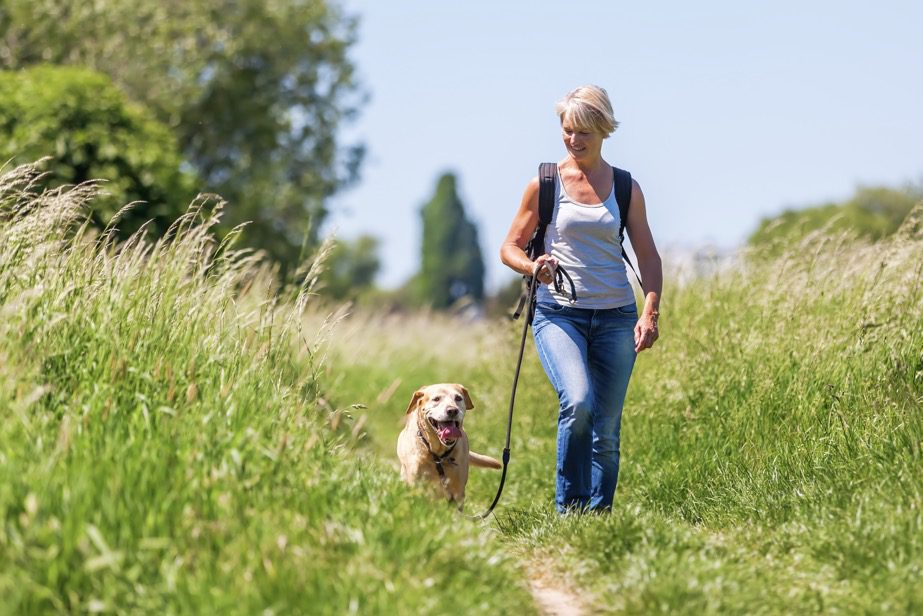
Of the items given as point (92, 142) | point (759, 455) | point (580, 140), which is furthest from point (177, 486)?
point (92, 142)

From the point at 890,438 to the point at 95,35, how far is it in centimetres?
2042

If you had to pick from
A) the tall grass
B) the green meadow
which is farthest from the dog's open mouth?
the tall grass

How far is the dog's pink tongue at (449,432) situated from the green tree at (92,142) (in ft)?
23.3

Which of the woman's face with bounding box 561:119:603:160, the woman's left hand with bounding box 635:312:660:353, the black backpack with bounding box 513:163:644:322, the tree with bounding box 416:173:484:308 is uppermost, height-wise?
the woman's face with bounding box 561:119:603:160

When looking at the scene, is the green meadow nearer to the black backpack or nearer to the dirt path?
the dirt path

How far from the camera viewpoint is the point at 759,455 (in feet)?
21.1

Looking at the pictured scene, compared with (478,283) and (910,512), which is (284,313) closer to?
(910,512)

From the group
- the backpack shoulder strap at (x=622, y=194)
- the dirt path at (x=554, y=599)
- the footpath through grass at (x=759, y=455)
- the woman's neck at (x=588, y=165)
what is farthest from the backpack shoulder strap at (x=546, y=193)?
the dirt path at (x=554, y=599)

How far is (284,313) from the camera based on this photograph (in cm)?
734

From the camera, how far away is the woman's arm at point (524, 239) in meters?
6.05

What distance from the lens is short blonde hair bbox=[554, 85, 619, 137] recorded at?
598 centimetres

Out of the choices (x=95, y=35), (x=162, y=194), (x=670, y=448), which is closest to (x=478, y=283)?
(x=95, y=35)

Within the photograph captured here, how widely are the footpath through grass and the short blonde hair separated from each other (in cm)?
168

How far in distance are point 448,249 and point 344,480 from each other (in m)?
71.7
